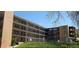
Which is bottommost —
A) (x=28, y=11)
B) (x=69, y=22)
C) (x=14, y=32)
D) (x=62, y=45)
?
(x=62, y=45)

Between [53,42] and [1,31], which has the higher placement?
[1,31]

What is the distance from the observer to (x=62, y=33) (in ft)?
7.30

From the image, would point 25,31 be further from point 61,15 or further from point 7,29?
point 61,15

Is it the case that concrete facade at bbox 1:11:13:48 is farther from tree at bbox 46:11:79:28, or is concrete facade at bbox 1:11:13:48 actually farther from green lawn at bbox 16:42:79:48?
tree at bbox 46:11:79:28

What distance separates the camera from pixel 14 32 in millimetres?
2213

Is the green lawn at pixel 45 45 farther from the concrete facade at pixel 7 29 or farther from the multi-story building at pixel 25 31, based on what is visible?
the concrete facade at pixel 7 29

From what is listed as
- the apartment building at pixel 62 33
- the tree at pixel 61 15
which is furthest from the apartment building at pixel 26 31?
the tree at pixel 61 15

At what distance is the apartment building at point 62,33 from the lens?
219 centimetres

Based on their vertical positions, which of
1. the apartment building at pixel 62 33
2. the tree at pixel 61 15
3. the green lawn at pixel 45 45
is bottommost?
the green lawn at pixel 45 45

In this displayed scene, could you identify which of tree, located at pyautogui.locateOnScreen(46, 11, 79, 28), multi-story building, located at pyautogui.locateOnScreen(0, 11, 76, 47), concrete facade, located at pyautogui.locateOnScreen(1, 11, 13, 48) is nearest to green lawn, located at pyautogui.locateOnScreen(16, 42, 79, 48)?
multi-story building, located at pyautogui.locateOnScreen(0, 11, 76, 47)

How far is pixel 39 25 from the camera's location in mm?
2240
